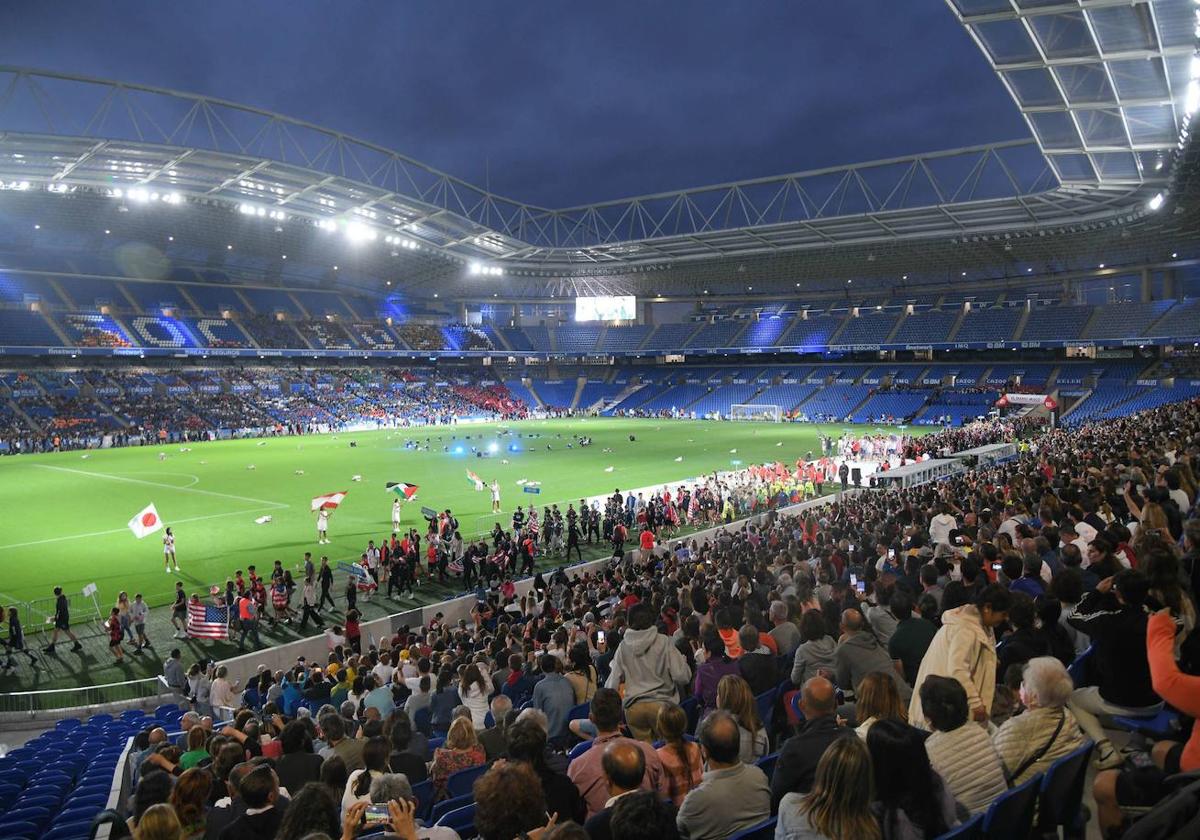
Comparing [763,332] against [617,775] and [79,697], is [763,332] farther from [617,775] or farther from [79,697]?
[617,775]

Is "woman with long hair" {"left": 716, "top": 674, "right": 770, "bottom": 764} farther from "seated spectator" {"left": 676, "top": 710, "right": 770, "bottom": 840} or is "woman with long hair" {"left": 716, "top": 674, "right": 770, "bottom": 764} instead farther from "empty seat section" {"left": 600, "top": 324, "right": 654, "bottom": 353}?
"empty seat section" {"left": 600, "top": 324, "right": 654, "bottom": 353}

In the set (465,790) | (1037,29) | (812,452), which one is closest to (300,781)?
(465,790)

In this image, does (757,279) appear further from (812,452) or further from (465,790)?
(465,790)

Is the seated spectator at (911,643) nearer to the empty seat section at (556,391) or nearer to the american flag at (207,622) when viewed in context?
the american flag at (207,622)

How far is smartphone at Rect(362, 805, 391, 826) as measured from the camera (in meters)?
3.93

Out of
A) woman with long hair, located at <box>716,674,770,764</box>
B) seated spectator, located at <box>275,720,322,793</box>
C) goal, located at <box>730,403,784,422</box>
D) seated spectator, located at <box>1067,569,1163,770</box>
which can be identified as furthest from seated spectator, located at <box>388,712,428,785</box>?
goal, located at <box>730,403,784,422</box>

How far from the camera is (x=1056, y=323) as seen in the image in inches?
2756

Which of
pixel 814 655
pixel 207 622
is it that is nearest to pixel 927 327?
pixel 207 622

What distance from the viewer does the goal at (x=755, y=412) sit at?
77.1m

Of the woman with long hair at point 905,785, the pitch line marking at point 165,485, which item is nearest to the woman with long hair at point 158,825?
the woman with long hair at point 905,785

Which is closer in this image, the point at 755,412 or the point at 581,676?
the point at 581,676

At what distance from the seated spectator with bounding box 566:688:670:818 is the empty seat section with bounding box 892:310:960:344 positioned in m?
79.7

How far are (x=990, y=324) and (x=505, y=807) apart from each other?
81.6m

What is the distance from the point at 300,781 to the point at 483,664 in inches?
162
